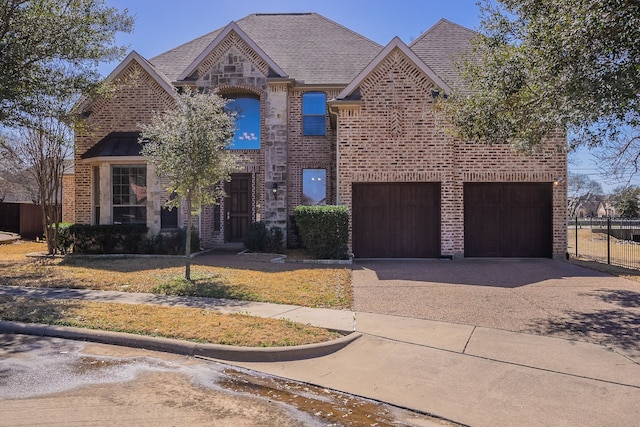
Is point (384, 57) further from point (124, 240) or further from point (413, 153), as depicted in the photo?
point (124, 240)

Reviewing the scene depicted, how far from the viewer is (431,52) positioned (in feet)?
59.2

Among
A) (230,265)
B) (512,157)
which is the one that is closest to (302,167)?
(230,265)

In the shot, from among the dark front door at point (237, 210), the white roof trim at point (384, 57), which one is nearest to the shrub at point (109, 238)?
the dark front door at point (237, 210)

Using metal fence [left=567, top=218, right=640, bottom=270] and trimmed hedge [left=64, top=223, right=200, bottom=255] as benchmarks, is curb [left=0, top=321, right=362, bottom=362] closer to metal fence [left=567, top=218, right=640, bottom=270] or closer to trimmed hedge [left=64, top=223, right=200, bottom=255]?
trimmed hedge [left=64, top=223, right=200, bottom=255]

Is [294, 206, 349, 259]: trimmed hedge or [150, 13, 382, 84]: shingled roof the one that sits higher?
[150, 13, 382, 84]: shingled roof

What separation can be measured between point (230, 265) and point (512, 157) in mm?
9132

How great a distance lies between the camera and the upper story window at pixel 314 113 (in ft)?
58.3

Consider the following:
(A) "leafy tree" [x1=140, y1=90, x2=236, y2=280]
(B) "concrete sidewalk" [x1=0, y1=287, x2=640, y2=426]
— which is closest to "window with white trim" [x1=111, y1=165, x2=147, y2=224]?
(A) "leafy tree" [x1=140, y1=90, x2=236, y2=280]

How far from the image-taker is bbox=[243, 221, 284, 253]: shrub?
15664mm

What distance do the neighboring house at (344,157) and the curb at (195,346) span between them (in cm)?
868

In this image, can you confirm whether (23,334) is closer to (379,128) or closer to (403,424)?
(403,424)

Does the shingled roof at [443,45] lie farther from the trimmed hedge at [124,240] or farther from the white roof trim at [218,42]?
the trimmed hedge at [124,240]

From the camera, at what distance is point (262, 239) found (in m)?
15.7

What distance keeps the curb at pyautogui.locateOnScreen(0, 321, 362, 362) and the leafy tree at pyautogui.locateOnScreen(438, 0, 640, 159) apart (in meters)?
5.09
